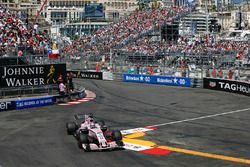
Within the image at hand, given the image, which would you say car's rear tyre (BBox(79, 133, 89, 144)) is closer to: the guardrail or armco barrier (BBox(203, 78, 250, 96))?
the guardrail

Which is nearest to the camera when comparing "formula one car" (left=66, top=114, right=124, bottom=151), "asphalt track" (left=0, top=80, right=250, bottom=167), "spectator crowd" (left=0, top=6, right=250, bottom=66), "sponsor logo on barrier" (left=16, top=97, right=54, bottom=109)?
"asphalt track" (left=0, top=80, right=250, bottom=167)

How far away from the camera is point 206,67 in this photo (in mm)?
38469

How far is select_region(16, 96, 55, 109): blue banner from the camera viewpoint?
27.4 m

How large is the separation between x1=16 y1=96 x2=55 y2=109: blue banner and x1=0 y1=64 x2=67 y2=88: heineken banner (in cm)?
157

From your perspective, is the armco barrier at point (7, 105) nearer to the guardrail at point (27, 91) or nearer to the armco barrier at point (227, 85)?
the guardrail at point (27, 91)

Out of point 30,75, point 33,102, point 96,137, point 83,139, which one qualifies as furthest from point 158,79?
point 83,139

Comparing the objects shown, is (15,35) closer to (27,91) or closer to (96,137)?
(27,91)

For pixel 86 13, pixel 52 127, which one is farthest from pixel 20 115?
Result: pixel 86 13

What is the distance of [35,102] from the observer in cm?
2802

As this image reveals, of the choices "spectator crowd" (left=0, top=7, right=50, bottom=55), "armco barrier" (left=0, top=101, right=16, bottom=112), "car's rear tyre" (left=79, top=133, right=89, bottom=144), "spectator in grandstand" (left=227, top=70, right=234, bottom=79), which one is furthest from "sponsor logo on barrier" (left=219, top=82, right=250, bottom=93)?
"spectator crowd" (left=0, top=7, right=50, bottom=55)

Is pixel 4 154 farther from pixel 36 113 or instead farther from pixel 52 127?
pixel 36 113

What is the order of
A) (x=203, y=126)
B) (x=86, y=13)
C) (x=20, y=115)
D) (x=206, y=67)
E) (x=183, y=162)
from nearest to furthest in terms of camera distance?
(x=183, y=162)
(x=203, y=126)
(x=20, y=115)
(x=206, y=67)
(x=86, y=13)

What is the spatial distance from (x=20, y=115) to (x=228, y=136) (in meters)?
11.3

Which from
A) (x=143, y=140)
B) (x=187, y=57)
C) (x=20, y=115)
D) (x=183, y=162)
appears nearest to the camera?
(x=183, y=162)
